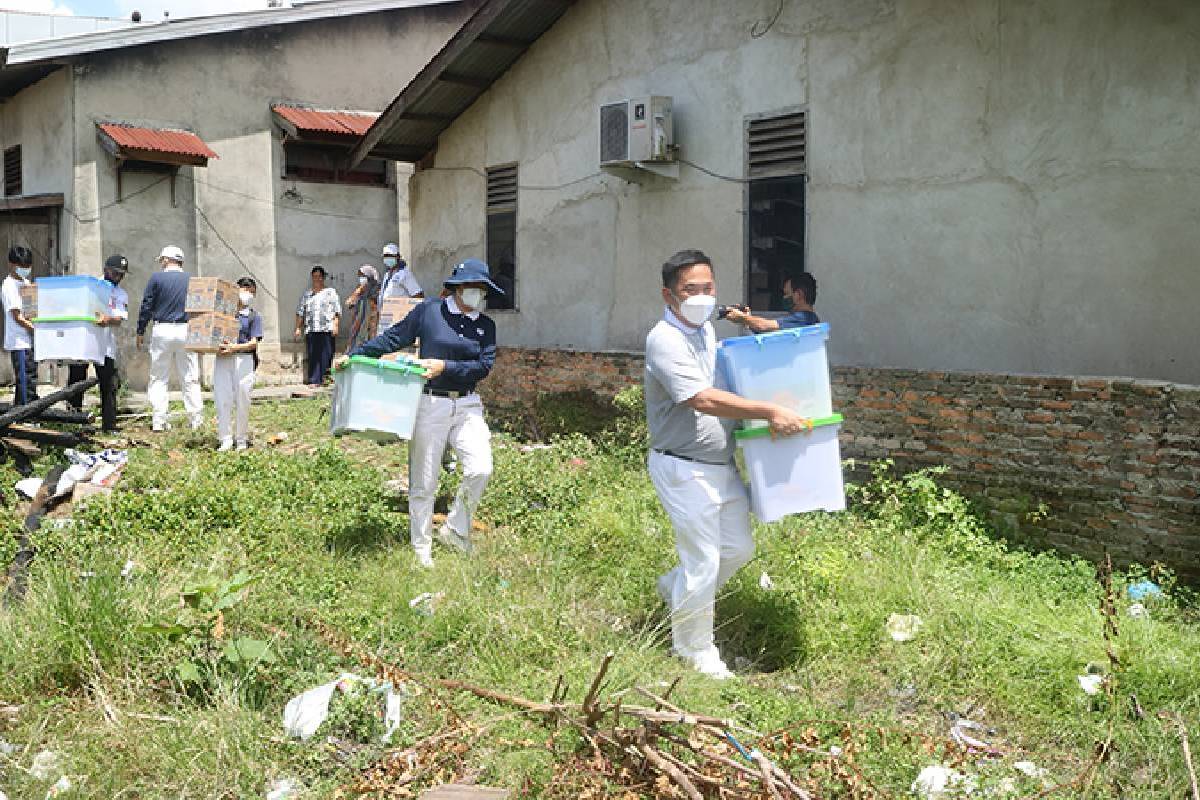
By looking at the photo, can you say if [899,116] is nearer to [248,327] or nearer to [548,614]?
[548,614]

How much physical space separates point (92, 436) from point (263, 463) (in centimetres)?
213

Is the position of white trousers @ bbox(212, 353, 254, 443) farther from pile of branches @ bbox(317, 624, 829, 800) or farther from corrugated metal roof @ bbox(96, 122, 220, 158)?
pile of branches @ bbox(317, 624, 829, 800)

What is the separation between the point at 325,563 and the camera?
21.3ft

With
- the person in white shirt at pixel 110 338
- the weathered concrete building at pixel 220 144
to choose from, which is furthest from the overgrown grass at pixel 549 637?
the weathered concrete building at pixel 220 144

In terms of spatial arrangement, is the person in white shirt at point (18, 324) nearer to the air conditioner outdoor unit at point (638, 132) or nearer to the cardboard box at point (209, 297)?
the cardboard box at point (209, 297)

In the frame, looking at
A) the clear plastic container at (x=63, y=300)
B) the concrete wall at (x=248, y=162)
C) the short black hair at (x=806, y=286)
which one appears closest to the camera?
the short black hair at (x=806, y=286)

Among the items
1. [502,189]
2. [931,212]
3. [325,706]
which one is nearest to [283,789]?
[325,706]

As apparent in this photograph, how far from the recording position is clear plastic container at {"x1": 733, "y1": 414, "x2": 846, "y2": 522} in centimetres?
512

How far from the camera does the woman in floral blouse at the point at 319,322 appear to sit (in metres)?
14.8

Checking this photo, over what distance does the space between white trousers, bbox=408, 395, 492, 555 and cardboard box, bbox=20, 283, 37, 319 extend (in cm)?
525

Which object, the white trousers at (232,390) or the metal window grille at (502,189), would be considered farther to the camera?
the metal window grille at (502,189)

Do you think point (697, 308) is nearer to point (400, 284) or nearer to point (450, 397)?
point (450, 397)

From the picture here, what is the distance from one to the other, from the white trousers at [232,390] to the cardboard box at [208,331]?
0.84 ft

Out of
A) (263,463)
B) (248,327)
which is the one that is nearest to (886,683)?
(263,463)
